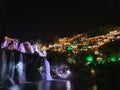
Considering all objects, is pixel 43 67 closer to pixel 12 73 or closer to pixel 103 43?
pixel 12 73

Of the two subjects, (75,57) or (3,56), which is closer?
(3,56)

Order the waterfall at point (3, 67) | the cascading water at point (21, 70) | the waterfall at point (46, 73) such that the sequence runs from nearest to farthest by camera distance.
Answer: the waterfall at point (3, 67)
the cascading water at point (21, 70)
the waterfall at point (46, 73)

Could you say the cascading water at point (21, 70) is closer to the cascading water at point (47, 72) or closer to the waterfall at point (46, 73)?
the waterfall at point (46, 73)

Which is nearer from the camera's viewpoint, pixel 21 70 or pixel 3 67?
pixel 3 67

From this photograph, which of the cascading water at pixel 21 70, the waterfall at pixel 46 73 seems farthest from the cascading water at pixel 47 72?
the cascading water at pixel 21 70

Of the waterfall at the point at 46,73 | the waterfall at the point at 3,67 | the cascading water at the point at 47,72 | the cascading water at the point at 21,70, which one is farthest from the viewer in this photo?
the cascading water at the point at 47,72

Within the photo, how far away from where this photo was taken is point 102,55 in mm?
63531

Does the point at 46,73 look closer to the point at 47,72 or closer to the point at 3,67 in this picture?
the point at 47,72

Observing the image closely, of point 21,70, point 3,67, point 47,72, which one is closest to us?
point 3,67

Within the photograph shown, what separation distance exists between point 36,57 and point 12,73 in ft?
33.7

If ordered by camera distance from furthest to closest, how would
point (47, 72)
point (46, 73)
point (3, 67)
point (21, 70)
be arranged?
point (47, 72) → point (46, 73) → point (21, 70) → point (3, 67)

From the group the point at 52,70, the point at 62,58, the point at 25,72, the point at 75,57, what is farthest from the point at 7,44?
the point at 75,57

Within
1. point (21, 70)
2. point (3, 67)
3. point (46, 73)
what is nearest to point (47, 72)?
point (46, 73)

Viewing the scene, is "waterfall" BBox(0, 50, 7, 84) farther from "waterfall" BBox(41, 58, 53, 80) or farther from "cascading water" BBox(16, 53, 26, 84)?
"waterfall" BBox(41, 58, 53, 80)
